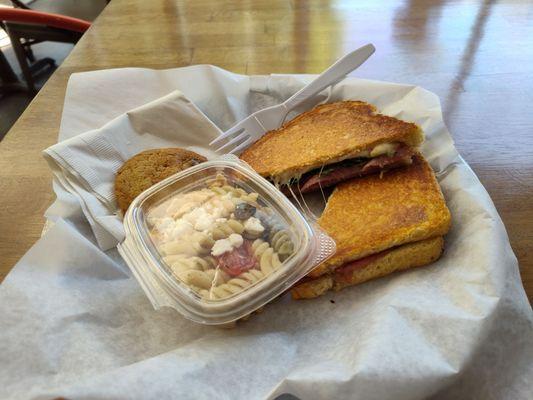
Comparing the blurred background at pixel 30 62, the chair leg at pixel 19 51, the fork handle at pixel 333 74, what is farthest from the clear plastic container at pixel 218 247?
the blurred background at pixel 30 62

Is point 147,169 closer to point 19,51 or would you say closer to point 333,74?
point 333,74

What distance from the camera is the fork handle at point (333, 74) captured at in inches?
56.2

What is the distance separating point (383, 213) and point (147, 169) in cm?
70

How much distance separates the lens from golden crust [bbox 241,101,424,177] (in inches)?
51.1

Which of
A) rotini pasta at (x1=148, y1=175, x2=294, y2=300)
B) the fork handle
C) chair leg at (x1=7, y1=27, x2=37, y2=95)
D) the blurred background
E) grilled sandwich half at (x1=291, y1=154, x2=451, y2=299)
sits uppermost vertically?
the fork handle

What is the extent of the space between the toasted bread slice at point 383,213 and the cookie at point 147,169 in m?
0.47

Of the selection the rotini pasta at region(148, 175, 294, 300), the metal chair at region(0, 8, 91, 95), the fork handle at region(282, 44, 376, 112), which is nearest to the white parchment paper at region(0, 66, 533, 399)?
the rotini pasta at region(148, 175, 294, 300)

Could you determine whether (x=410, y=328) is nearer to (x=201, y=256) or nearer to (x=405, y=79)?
(x=201, y=256)

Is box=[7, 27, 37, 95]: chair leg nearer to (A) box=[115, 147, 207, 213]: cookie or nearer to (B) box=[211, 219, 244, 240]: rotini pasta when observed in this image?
(A) box=[115, 147, 207, 213]: cookie

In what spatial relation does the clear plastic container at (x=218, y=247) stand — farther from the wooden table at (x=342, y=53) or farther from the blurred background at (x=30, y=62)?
the blurred background at (x=30, y=62)

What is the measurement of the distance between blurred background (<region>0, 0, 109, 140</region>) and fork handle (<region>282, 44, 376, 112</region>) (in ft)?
6.86

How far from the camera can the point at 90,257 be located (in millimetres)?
1092

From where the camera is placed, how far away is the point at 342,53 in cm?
189

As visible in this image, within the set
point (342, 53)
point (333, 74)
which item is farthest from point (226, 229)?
point (342, 53)
